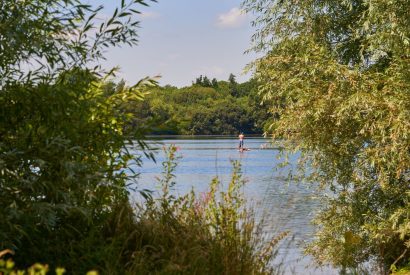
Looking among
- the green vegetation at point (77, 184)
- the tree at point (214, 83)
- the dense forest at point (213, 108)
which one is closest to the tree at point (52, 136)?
the green vegetation at point (77, 184)

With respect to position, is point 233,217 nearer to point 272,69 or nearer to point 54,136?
point 54,136

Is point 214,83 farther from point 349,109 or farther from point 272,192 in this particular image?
point 349,109

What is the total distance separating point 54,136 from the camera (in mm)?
6086

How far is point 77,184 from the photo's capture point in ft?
19.4

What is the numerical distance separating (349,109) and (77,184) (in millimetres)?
6625

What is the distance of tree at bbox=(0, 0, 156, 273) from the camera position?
5.80 meters

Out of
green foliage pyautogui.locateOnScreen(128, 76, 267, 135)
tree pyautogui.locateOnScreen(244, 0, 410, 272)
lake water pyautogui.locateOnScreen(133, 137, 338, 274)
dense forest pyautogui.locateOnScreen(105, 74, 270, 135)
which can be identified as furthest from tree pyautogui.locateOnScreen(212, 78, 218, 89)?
tree pyautogui.locateOnScreen(244, 0, 410, 272)

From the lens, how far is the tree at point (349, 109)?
1140cm

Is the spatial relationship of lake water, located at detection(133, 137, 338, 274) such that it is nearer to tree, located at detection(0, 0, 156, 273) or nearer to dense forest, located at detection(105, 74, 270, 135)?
tree, located at detection(0, 0, 156, 273)

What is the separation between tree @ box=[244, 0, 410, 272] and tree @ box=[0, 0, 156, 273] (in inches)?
225

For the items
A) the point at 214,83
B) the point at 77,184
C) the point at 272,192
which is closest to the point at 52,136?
the point at 77,184

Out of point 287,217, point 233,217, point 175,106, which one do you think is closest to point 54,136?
point 233,217

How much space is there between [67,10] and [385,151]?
6.48 m

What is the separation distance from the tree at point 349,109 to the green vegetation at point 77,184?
16.1 ft
